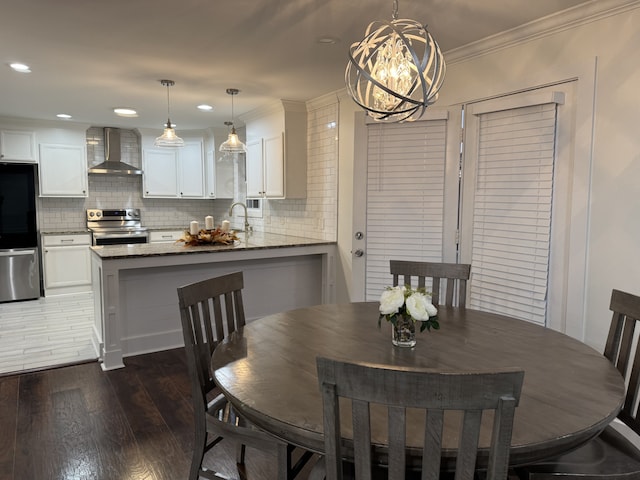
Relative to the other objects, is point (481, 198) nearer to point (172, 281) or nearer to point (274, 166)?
point (274, 166)

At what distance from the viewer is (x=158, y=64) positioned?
3.28 meters

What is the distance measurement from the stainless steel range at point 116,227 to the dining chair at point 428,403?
19.4ft

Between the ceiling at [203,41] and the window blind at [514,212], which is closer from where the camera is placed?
the ceiling at [203,41]

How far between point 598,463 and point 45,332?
469 centimetres

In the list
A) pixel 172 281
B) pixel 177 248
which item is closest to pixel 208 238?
pixel 177 248

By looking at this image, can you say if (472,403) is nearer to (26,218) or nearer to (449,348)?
(449,348)

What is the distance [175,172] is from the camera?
656 cm

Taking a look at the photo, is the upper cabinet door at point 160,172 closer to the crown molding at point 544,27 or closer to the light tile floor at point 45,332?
the light tile floor at point 45,332

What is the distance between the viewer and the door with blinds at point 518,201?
2.54 metres

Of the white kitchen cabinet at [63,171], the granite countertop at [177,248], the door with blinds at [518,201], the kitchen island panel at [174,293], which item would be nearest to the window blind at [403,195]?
the door with blinds at [518,201]

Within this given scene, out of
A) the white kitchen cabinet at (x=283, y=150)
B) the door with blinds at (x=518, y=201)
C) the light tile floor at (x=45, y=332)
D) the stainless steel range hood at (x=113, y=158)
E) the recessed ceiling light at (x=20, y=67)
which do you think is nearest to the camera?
the door with blinds at (x=518, y=201)

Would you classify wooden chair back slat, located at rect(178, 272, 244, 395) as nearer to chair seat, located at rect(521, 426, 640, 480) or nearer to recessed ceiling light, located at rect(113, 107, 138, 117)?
chair seat, located at rect(521, 426, 640, 480)

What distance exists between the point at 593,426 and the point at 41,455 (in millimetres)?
2474

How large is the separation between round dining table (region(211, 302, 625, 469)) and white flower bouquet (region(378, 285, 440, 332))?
0.14 metres
